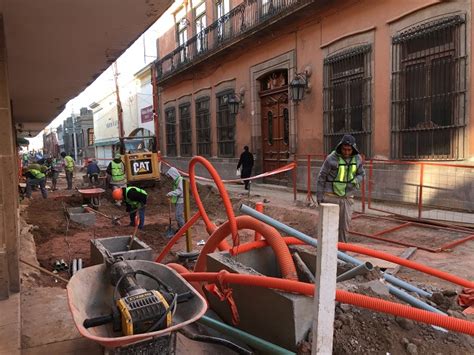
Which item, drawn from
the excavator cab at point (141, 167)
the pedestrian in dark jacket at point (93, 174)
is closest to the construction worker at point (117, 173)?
the excavator cab at point (141, 167)

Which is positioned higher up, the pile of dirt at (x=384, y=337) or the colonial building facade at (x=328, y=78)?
the colonial building facade at (x=328, y=78)

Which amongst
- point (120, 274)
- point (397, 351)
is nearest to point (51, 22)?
point (120, 274)

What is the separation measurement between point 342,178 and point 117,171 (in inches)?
343

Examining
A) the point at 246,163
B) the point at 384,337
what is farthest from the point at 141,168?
the point at 384,337

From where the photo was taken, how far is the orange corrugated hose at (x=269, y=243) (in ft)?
9.42

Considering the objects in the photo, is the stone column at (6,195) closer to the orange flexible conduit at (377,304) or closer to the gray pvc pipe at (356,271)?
the orange flexible conduit at (377,304)

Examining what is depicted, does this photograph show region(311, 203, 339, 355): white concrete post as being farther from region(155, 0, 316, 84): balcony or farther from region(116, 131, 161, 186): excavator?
region(116, 131, 161, 186): excavator

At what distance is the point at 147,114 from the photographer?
26672 mm

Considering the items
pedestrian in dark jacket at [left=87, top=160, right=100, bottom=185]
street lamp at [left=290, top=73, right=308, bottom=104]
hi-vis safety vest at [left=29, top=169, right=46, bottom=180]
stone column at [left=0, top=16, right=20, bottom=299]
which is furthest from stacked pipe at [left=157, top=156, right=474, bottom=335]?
pedestrian in dark jacket at [left=87, top=160, right=100, bottom=185]

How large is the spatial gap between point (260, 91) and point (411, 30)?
6.52 m

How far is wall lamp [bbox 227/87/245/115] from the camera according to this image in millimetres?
15438

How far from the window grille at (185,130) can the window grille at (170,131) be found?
3.43 ft

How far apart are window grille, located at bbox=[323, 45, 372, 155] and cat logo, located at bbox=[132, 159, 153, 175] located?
6.20 meters

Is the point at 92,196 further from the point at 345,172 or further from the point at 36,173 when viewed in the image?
the point at 345,172
